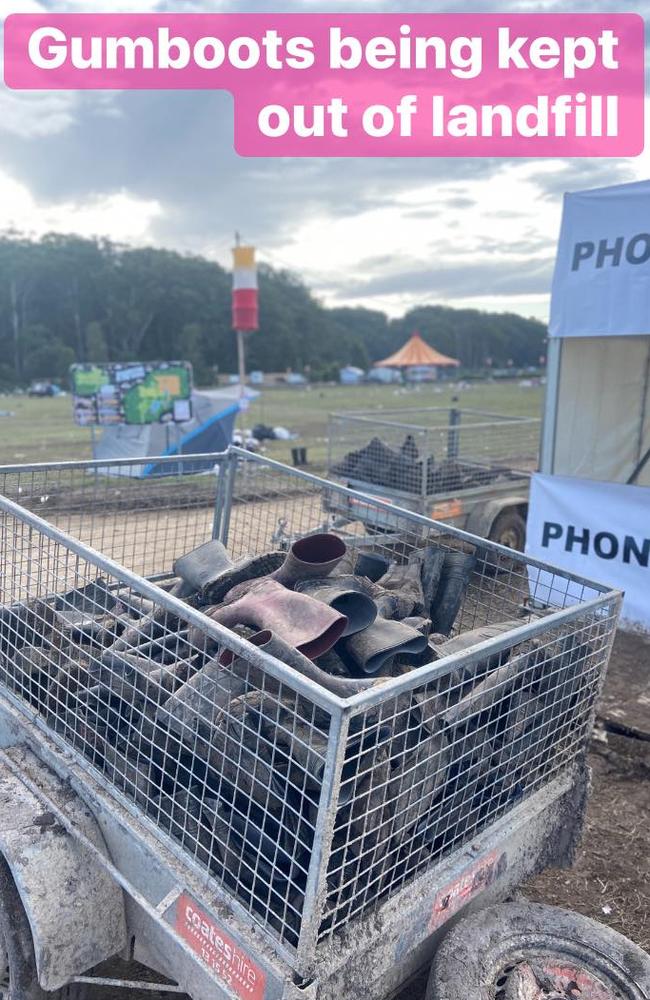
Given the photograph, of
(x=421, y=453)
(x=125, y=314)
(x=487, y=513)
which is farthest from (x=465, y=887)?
(x=125, y=314)

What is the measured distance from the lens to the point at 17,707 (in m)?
2.78

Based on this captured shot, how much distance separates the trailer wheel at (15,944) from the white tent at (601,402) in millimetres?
5177

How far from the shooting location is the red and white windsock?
48.5 feet

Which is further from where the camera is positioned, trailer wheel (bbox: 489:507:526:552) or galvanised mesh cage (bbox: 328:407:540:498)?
trailer wheel (bbox: 489:507:526:552)

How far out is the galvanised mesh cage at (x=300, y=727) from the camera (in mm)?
1910

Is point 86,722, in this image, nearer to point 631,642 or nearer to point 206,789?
point 206,789

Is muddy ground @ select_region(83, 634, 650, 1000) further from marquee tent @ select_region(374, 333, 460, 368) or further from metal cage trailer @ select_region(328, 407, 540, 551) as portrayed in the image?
marquee tent @ select_region(374, 333, 460, 368)

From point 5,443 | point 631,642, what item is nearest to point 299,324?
point 5,443

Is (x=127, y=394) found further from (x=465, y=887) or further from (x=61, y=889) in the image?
(x=465, y=887)

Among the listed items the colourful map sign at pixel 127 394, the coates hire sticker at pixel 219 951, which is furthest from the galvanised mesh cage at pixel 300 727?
the colourful map sign at pixel 127 394

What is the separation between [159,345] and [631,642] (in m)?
79.4

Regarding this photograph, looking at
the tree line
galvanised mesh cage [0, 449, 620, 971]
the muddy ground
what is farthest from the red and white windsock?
the tree line

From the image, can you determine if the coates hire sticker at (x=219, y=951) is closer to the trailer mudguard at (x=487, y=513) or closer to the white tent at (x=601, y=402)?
the white tent at (x=601, y=402)

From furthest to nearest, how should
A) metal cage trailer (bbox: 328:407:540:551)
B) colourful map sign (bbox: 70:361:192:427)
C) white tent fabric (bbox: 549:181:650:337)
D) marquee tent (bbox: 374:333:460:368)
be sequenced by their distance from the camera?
marquee tent (bbox: 374:333:460:368), colourful map sign (bbox: 70:361:192:427), metal cage trailer (bbox: 328:407:540:551), white tent fabric (bbox: 549:181:650:337)
